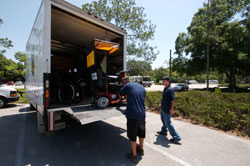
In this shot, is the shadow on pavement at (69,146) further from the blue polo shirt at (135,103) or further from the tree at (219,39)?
the tree at (219,39)

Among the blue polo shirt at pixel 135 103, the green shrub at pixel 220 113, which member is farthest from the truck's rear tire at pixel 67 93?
the green shrub at pixel 220 113

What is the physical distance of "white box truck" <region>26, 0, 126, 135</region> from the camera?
286cm

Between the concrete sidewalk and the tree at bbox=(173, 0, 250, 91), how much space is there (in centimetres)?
1600

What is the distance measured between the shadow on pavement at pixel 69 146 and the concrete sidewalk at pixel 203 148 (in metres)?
0.58

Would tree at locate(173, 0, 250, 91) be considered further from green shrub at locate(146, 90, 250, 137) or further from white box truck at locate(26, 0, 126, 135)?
white box truck at locate(26, 0, 126, 135)

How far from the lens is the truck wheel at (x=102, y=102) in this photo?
3.66 m

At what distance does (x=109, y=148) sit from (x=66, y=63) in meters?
4.39

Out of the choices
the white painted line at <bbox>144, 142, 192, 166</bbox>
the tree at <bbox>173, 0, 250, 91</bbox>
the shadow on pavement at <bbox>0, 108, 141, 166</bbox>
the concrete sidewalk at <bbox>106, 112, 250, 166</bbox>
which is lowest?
the concrete sidewalk at <bbox>106, 112, 250, 166</bbox>

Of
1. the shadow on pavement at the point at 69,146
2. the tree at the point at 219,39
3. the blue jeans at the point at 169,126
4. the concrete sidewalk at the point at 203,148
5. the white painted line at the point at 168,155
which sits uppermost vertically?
the tree at the point at 219,39

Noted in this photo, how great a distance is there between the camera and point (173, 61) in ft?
76.6

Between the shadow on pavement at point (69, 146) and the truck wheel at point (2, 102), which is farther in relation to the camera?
the truck wheel at point (2, 102)

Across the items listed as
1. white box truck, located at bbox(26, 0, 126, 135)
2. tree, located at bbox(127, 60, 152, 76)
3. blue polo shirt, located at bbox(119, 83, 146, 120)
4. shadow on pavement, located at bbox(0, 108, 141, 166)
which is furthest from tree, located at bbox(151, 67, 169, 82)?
blue polo shirt, located at bbox(119, 83, 146, 120)

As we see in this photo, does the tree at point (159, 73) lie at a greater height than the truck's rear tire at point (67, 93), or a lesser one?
greater

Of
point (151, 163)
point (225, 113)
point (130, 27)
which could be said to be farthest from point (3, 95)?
point (130, 27)
